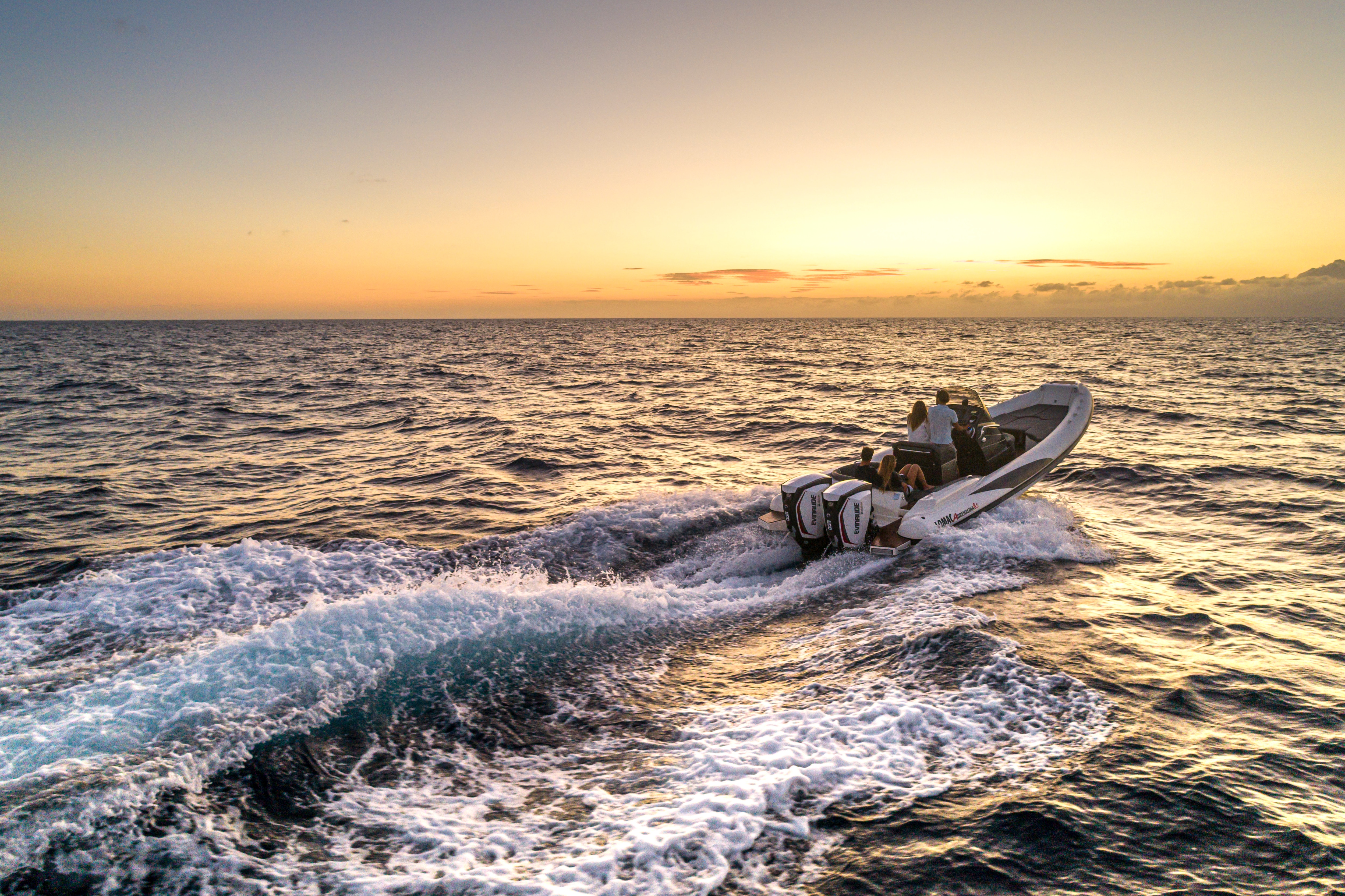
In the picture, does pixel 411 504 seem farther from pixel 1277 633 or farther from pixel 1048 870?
pixel 1277 633

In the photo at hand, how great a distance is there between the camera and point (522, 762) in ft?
16.6

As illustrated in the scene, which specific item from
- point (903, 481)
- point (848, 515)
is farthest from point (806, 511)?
point (903, 481)

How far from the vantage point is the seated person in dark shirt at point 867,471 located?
10.1 meters

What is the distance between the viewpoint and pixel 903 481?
33.6 feet

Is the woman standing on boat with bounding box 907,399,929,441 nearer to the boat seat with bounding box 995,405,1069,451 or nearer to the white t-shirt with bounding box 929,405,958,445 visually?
the white t-shirt with bounding box 929,405,958,445

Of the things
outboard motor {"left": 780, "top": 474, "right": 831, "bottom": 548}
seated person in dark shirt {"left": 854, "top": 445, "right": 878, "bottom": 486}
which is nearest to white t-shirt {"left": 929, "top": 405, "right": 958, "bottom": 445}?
seated person in dark shirt {"left": 854, "top": 445, "right": 878, "bottom": 486}

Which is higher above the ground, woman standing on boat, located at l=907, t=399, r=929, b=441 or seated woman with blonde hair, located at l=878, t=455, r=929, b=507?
woman standing on boat, located at l=907, t=399, r=929, b=441

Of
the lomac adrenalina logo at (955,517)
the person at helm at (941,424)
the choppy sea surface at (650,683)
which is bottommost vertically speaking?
the choppy sea surface at (650,683)

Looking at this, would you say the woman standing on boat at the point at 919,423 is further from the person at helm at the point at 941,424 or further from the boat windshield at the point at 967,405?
the boat windshield at the point at 967,405

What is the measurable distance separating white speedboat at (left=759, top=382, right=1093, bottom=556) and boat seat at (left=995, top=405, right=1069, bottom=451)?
26 millimetres

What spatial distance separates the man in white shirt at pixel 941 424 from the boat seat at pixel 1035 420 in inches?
110

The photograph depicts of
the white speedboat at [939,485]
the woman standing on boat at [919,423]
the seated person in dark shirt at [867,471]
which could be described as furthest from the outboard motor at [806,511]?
the woman standing on boat at [919,423]

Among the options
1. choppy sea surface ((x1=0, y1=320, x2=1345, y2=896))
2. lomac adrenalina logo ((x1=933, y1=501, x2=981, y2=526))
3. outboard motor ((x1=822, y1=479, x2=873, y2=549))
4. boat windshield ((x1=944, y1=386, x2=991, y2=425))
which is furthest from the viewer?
boat windshield ((x1=944, y1=386, x2=991, y2=425))

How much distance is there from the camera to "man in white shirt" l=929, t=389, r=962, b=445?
35.4ft
